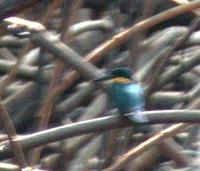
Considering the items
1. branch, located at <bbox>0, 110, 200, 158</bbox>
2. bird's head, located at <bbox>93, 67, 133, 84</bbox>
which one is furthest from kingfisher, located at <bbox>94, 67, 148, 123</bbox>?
branch, located at <bbox>0, 110, 200, 158</bbox>

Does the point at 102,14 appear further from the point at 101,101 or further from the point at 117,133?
the point at 117,133

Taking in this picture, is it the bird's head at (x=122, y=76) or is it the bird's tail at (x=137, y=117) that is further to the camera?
the bird's head at (x=122, y=76)

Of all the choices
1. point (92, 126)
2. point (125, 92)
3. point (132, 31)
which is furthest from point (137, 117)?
point (132, 31)

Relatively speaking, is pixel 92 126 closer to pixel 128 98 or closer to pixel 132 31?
pixel 128 98

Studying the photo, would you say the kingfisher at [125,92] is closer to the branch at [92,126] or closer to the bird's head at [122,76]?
the bird's head at [122,76]

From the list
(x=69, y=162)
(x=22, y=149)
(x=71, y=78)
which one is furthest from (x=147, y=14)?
(x=22, y=149)

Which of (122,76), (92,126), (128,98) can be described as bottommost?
(92,126)

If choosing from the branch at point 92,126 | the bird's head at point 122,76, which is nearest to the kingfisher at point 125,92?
the bird's head at point 122,76
